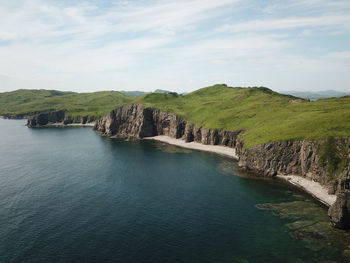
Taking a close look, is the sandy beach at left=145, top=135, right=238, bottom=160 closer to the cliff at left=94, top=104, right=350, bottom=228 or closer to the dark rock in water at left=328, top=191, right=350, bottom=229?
the cliff at left=94, top=104, right=350, bottom=228

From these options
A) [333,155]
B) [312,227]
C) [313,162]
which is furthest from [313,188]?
[312,227]

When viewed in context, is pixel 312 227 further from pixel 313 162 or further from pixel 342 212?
pixel 313 162

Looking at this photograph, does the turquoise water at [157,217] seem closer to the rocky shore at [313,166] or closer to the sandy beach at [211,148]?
the rocky shore at [313,166]

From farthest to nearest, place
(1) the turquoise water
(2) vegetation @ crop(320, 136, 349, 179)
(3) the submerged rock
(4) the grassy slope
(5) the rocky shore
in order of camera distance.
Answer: (4) the grassy slope
(2) vegetation @ crop(320, 136, 349, 179)
(5) the rocky shore
(3) the submerged rock
(1) the turquoise water

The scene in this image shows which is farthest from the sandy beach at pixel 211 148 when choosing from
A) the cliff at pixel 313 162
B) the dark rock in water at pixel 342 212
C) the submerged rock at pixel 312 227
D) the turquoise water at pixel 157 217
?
the dark rock in water at pixel 342 212

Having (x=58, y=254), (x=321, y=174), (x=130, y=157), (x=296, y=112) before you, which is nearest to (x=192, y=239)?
(x=58, y=254)

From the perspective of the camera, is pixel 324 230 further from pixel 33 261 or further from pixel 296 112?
pixel 296 112

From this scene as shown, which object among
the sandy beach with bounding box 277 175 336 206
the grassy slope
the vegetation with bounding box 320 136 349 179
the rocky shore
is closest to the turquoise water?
the sandy beach with bounding box 277 175 336 206
